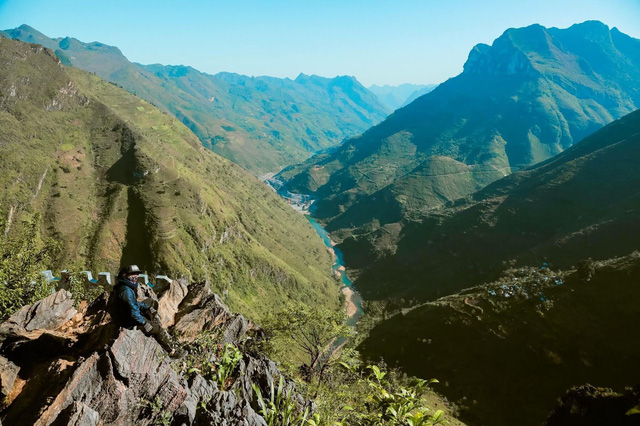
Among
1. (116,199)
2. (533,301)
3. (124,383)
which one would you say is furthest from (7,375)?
(116,199)

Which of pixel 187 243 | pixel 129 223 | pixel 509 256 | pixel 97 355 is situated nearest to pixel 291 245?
pixel 187 243

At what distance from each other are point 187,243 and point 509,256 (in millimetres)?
132409

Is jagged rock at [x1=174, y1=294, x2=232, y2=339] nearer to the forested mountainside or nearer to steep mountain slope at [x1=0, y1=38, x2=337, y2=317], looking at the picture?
the forested mountainside

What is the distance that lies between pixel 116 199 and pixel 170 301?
112 metres

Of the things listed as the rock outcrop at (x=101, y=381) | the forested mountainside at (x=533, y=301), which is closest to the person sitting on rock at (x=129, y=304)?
the rock outcrop at (x=101, y=381)

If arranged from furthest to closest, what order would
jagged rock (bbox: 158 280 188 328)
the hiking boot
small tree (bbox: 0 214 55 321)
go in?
jagged rock (bbox: 158 280 188 328), small tree (bbox: 0 214 55 321), the hiking boot

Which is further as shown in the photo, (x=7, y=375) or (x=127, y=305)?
(x=127, y=305)

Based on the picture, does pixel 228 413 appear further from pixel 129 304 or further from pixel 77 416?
pixel 129 304

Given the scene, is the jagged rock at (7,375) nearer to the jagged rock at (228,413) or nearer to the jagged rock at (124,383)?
the jagged rock at (124,383)

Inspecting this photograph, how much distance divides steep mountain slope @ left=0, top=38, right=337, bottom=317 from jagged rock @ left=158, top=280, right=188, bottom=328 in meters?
82.6

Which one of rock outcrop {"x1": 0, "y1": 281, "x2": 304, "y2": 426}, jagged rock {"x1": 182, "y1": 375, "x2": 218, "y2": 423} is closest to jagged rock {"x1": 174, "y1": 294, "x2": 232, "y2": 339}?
rock outcrop {"x1": 0, "y1": 281, "x2": 304, "y2": 426}

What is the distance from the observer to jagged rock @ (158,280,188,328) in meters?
23.9

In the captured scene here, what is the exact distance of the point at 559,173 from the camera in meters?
164

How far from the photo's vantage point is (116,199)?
11869 centimetres
